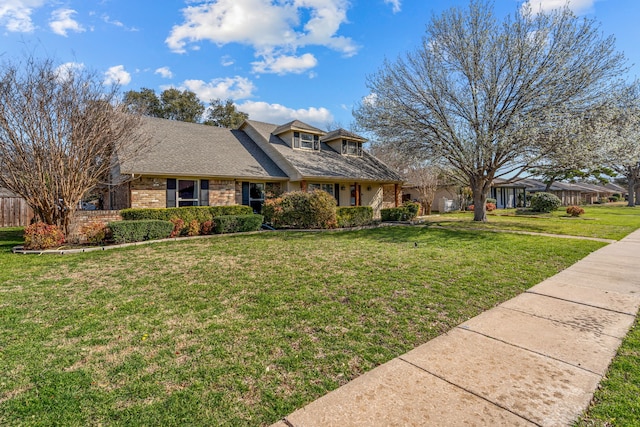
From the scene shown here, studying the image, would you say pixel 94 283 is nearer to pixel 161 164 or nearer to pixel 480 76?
pixel 161 164

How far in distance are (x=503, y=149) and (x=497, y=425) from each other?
48.4ft

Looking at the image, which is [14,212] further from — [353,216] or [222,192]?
[353,216]

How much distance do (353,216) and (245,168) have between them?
6280 millimetres

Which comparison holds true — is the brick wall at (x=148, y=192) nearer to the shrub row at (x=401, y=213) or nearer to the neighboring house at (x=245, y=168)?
the neighboring house at (x=245, y=168)

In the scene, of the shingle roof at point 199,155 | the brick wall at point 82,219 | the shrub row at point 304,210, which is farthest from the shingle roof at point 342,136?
the brick wall at point 82,219

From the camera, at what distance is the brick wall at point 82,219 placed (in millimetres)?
9500

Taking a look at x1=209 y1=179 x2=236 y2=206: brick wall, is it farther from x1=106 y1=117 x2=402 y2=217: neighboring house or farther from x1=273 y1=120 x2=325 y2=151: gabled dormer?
x1=273 y1=120 x2=325 y2=151: gabled dormer

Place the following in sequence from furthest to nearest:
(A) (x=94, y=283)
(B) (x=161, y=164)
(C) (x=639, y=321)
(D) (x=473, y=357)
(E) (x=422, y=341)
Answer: (B) (x=161, y=164)
(A) (x=94, y=283)
(C) (x=639, y=321)
(E) (x=422, y=341)
(D) (x=473, y=357)

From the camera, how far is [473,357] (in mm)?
3189

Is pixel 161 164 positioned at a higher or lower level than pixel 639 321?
higher

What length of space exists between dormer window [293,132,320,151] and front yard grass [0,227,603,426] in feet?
41.2

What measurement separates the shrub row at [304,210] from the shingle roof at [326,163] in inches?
130

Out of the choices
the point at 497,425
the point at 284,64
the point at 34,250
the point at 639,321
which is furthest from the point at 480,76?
the point at 34,250

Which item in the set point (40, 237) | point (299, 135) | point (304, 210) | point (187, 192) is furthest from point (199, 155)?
point (40, 237)
